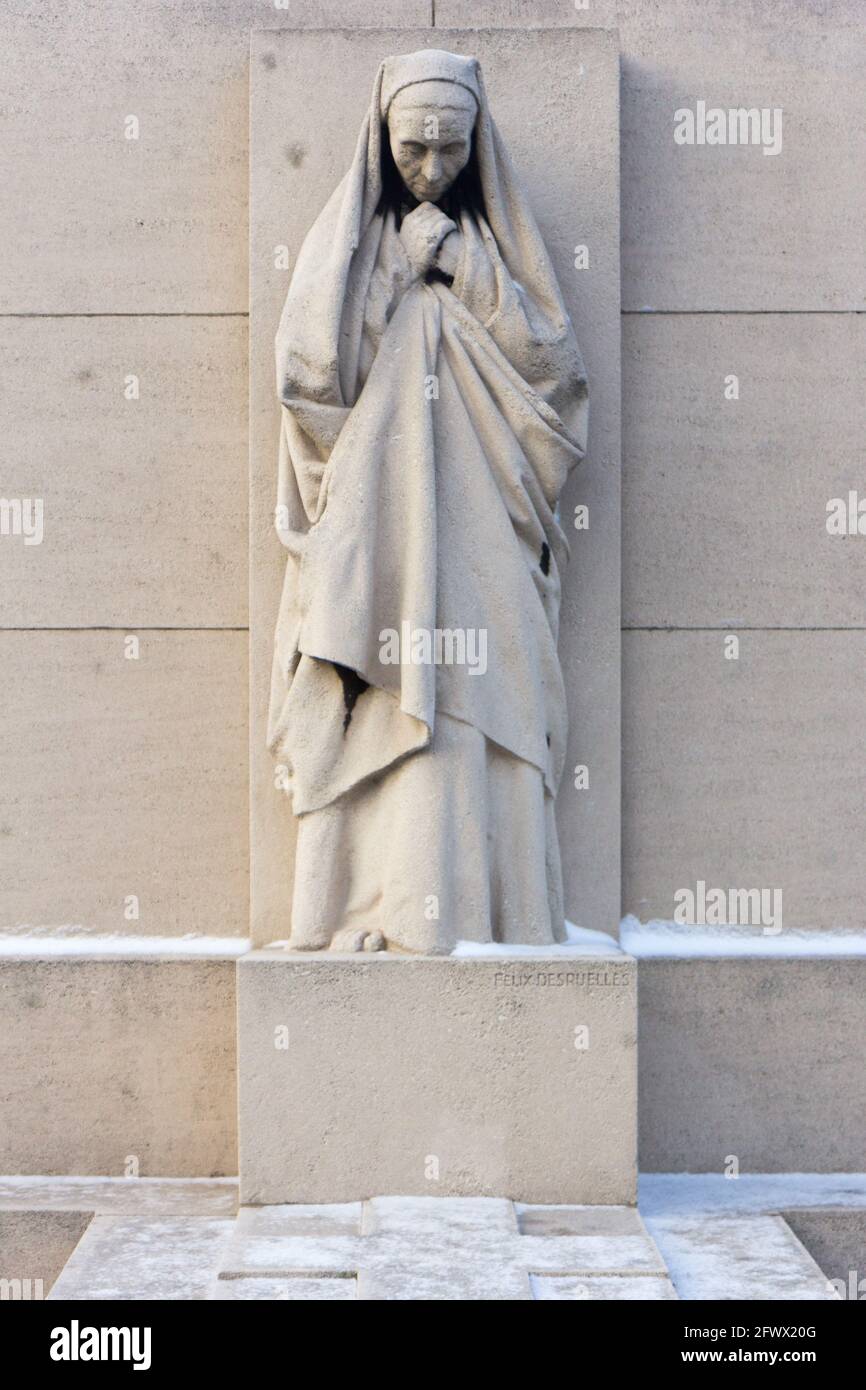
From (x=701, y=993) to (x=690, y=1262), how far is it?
4.23 feet

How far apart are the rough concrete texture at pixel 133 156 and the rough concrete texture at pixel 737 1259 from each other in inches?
153

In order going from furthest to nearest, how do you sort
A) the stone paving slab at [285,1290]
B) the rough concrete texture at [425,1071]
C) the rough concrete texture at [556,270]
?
the rough concrete texture at [556,270] → the rough concrete texture at [425,1071] → the stone paving slab at [285,1290]

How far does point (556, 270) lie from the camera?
7.27m

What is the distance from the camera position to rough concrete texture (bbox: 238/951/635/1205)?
6582 mm

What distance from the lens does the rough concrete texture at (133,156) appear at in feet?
24.5

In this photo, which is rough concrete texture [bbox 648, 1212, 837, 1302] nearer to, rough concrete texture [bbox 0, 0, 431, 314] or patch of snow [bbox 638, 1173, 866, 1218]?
patch of snow [bbox 638, 1173, 866, 1218]

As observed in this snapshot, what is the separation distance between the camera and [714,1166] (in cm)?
730

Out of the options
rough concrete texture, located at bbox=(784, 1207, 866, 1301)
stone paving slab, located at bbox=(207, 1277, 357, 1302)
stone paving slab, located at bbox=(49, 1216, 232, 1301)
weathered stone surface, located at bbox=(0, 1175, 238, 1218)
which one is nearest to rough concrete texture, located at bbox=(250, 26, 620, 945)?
weathered stone surface, located at bbox=(0, 1175, 238, 1218)

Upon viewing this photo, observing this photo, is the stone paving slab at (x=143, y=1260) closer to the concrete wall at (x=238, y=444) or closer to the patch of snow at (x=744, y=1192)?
the concrete wall at (x=238, y=444)

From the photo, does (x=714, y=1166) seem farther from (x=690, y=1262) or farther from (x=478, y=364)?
(x=478, y=364)

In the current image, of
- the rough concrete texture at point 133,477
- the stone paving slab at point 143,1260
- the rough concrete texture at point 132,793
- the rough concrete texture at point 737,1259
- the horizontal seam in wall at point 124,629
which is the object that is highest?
the rough concrete texture at point 133,477

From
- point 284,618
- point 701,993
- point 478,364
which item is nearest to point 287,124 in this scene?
point 478,364

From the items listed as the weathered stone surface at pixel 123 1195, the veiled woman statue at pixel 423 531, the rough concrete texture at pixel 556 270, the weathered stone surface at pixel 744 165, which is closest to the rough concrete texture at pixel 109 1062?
the weathered stone surface at pixel 123 1195

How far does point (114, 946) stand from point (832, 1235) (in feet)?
9.49
